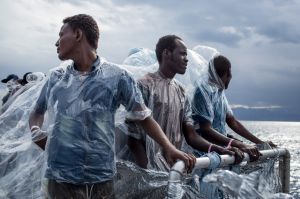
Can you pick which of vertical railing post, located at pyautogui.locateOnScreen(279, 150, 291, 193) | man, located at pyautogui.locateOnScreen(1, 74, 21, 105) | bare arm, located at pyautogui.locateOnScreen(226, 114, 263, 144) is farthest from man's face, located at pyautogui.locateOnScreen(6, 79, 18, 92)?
vertical railing post, located at pyautogui.locateOnScreen(279, 150, 291, 193)

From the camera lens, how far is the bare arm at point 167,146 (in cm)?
228

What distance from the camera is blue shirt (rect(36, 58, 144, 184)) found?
8.49 feet

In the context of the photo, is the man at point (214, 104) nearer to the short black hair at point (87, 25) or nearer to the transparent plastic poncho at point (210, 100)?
the transparent plastic poncho at point (210, 100)

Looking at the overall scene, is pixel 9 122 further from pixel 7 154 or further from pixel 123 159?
pixel 123 159

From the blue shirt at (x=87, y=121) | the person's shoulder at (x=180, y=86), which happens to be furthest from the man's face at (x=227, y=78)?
the blue shirt at (x=87, y=121)

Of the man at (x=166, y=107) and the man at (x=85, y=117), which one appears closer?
the man at (x=85, y=117)

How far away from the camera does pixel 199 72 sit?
397cm

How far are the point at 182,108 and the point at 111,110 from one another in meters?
0.96

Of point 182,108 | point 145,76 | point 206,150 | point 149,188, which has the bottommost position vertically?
point 149,188

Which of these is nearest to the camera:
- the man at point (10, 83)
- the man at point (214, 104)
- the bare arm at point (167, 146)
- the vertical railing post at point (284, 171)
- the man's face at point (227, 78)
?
the bare arm at point (167, 146)

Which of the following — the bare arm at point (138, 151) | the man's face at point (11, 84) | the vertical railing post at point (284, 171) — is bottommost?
the vertical railing post at point (284, 171)

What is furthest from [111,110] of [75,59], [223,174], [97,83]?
[223,174]

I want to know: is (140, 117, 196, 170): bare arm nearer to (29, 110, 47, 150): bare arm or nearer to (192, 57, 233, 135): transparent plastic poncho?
(29, 110, 47, 150): bare arm

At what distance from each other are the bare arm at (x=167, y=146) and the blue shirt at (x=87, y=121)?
0.09 meters
